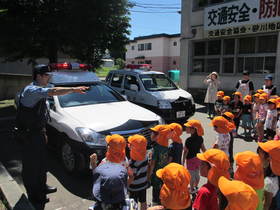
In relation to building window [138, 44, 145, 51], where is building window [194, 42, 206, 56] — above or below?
below

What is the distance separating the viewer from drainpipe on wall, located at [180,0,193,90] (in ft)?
45.5

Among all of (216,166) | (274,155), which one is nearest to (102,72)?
(274,155)

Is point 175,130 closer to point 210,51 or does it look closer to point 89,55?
point 89,55

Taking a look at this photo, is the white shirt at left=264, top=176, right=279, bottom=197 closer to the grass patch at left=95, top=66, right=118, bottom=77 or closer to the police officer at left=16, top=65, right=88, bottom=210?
the police officer at left=16, top=65, right=88, bottom=210

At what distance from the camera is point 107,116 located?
4477mm

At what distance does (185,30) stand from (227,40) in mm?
2474

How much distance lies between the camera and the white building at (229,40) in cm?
1059

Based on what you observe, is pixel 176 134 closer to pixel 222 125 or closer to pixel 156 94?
pixel 222 125

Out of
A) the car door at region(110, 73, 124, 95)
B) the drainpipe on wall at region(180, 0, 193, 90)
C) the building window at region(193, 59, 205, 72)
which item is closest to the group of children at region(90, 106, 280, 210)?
the car door at region(110, 73, 124, 95)

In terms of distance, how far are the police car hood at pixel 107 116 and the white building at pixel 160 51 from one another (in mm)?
34250

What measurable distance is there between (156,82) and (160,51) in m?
31.5

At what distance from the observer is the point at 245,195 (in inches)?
65.4

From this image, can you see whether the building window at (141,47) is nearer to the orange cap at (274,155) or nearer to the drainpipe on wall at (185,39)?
the drainpipe on wall at (185,39)

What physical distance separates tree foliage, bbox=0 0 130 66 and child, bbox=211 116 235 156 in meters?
7.56
